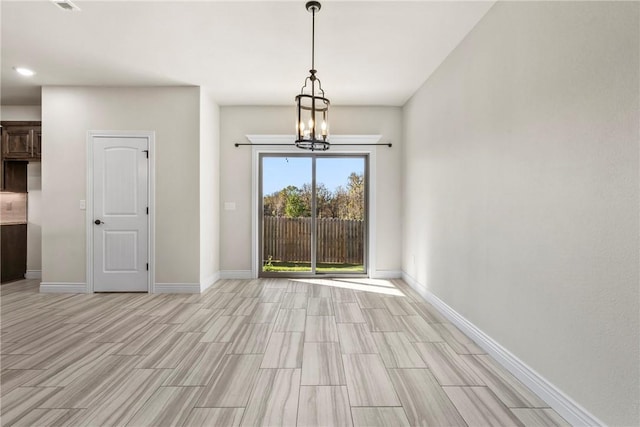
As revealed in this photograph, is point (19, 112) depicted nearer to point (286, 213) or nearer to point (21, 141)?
point (21, 141)

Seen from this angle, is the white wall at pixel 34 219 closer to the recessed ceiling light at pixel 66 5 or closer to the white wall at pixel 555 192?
the recessed ceiling light at pixel 66 5

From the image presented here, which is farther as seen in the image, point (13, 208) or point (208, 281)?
point (13, 208)

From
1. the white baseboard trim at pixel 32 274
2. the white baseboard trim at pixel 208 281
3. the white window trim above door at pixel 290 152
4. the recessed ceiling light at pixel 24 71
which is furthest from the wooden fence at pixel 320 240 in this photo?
the white baseboard trim at pixel 32 274

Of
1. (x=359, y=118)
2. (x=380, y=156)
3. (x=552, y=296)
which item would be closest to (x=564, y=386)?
(x=552, y=296)

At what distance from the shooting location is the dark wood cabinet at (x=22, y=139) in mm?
4930

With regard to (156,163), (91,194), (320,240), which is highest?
(156,163)

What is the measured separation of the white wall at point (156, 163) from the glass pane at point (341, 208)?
2038 mm

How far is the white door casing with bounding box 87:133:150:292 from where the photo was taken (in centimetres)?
456

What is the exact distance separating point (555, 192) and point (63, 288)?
579cm

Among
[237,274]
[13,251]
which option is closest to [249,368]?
[237,274]

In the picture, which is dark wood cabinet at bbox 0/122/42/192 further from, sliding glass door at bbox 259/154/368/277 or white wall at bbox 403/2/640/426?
white wall at bbox 403/2/640/426

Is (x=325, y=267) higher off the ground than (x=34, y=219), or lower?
lower

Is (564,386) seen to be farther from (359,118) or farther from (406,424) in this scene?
(359,118)

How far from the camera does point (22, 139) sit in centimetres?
495
